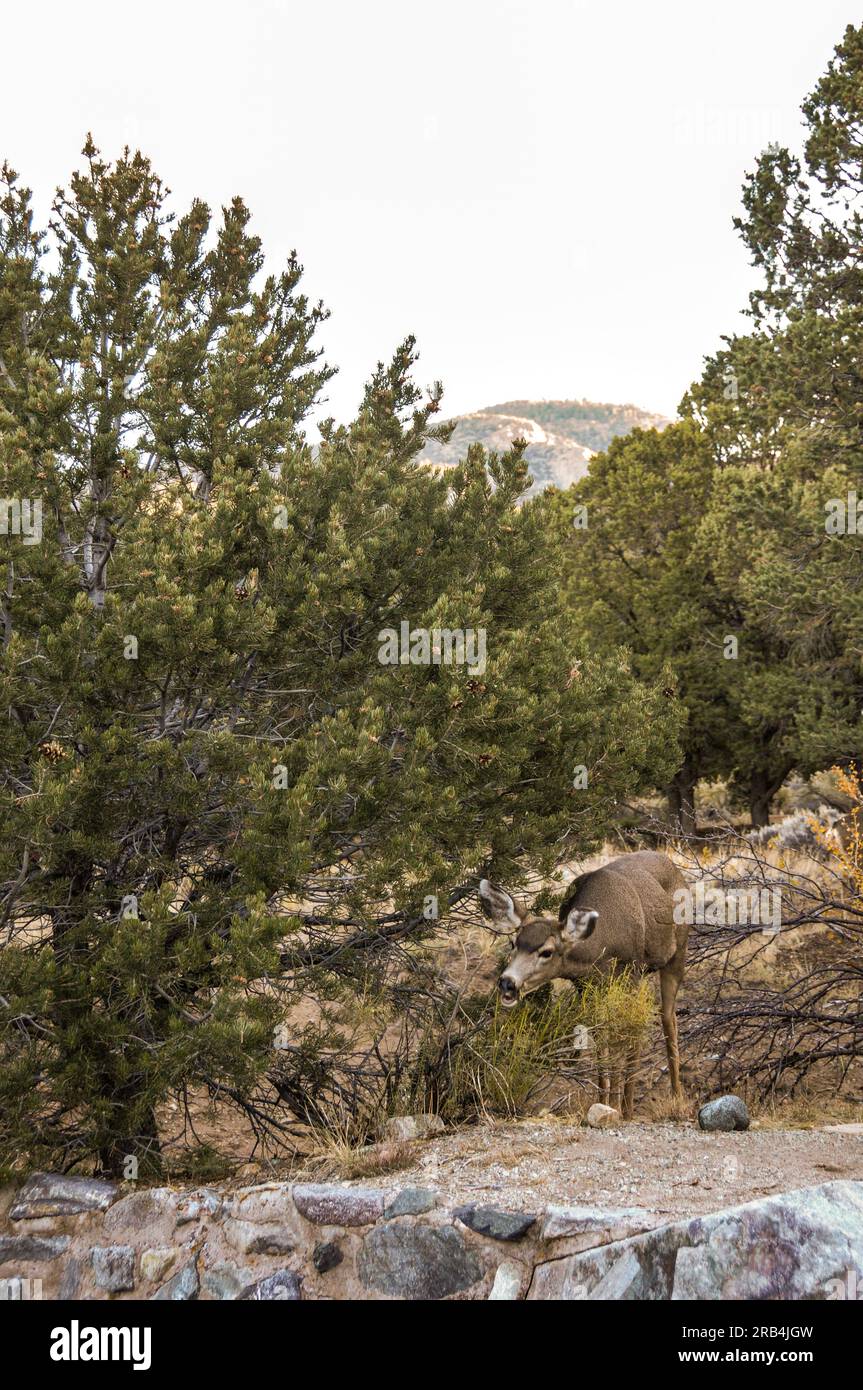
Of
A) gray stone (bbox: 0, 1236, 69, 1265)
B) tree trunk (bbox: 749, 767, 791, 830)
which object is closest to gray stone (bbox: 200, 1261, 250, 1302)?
gray stone (bbox: 0, 1236, 69, 1265)

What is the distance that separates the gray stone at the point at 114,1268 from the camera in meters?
5.45

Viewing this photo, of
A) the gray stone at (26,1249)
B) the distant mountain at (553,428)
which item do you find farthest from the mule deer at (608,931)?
the distant mountain at (553,428)

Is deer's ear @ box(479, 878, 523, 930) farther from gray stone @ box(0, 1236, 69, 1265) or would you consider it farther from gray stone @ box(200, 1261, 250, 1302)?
gray stone @ box(0, 1236, 69, 1265)

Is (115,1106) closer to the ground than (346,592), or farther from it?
closer to the ground

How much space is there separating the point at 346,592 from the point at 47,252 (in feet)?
13.0

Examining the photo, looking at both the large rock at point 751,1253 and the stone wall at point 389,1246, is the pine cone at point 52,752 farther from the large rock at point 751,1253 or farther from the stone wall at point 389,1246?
the large rock at point 751,1253

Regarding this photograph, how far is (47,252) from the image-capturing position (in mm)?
8047

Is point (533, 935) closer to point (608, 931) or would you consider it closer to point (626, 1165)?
point (608, 931)

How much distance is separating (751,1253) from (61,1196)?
156 inches

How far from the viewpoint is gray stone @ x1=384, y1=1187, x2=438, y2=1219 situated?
5.02 m

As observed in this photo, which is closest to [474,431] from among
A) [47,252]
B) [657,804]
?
[657,804]

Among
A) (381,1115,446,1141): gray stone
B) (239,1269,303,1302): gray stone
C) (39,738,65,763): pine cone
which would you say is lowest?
(239,1269,303,1302): gray stone

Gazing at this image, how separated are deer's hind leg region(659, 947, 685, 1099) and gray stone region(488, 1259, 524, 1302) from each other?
336 centimetres
